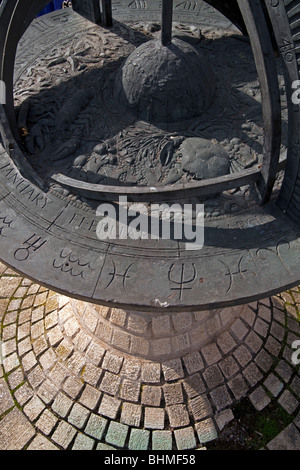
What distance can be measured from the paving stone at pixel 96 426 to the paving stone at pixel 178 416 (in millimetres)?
706

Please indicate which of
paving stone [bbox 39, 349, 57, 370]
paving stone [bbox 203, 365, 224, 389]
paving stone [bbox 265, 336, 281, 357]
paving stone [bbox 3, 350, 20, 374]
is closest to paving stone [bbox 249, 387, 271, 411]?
paving stone [bbox 203, 365, 224, 389]

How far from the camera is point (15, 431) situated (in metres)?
4.03

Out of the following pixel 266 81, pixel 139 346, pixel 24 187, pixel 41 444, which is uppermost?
pixel 266 81

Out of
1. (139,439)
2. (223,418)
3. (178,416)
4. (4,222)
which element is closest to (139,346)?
(178,416)

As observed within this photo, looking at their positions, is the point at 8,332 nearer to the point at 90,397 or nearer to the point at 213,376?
the point at 90,397

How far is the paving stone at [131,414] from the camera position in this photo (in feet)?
13.3

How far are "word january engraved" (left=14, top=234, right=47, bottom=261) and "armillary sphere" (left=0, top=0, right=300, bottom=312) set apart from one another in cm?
1

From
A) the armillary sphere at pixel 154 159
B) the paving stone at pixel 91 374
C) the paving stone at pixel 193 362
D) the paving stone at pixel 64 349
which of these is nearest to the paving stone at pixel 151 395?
the paving stone at pixel 193 362

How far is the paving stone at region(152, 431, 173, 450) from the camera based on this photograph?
389 cm

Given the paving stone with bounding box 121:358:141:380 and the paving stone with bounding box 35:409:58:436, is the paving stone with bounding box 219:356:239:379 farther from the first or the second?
the paving stone with bounding box 35:409:58:436

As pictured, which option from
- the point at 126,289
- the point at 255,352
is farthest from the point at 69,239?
the point at 255,352

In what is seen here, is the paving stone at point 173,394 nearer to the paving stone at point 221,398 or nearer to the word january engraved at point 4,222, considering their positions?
the paving stone at point 221,398

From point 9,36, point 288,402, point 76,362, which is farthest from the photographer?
point 76,362

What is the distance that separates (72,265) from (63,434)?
6.82 feet
